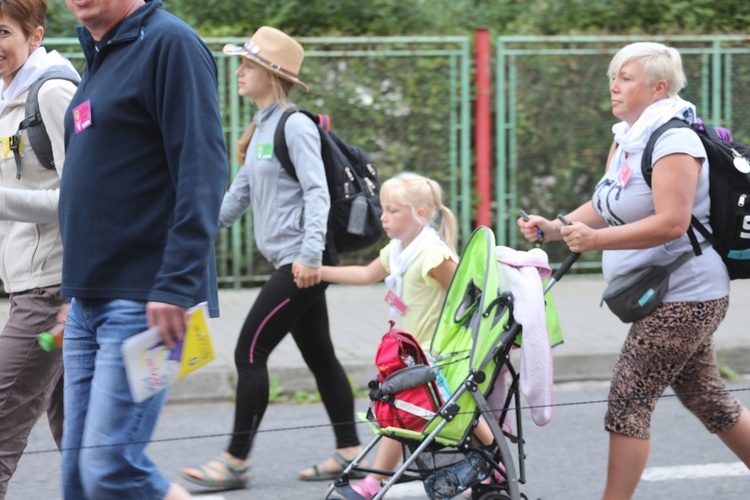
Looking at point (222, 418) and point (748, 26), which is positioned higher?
point (748, 26)

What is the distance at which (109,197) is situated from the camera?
3119 millimetres

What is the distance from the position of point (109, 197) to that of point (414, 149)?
21.3 feet

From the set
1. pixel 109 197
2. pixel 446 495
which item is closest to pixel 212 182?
pixel 109 197

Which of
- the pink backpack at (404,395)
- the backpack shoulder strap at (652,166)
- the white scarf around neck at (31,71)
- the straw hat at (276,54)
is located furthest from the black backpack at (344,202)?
the backpack shoulder strap at (652,166)

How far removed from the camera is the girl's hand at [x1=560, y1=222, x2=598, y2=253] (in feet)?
12.8

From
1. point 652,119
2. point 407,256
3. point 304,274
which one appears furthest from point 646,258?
point 304,274

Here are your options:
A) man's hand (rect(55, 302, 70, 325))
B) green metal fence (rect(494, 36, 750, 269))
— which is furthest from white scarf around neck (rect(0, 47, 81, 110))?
green metal fence (rect(494, 36, 750, 269))

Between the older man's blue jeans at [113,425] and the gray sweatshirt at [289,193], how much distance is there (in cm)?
177

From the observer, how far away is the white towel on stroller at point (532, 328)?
3816 mm

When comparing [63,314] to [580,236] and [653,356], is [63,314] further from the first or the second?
[653,356]

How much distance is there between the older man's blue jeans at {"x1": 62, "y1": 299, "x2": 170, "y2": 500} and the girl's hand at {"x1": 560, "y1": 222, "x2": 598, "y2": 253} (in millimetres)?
1464

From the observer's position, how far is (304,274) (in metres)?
4.91

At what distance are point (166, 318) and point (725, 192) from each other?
2.03 m

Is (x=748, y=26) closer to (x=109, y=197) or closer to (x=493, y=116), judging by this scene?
(x=493, y=116)
